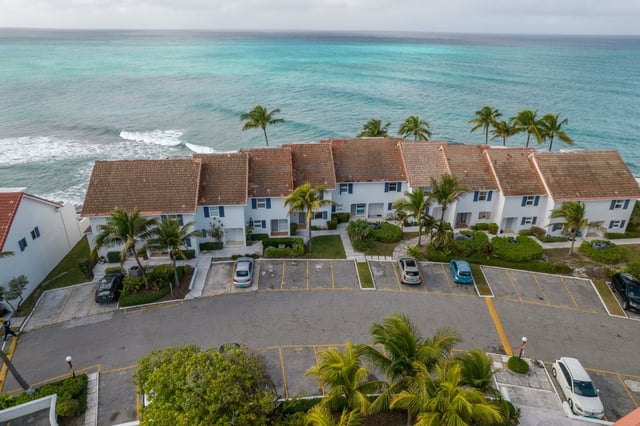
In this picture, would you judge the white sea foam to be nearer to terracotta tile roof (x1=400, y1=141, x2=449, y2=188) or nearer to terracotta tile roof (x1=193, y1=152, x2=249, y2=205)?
terracotta tile roof (x1=193, y1=152, x2=249, y2=205)


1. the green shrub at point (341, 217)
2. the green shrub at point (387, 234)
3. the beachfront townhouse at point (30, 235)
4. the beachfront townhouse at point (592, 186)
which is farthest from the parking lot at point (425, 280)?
the beachfront townhouse at point (30, 235)

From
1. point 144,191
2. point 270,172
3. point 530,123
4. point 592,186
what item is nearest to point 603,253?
point 592,186

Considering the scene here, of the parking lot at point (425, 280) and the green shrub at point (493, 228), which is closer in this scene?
the parking lot at point (425, 280)

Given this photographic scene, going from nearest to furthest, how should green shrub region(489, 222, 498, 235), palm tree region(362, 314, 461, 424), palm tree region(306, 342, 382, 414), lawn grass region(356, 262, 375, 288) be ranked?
1. palm tree region(306, 342, 382, 414)
2. palm tree region(362, 314, 461, 424)
3. lawn grass region(356, 262, 375, 288)
4. green shrub region(489, 222, 498, 235)

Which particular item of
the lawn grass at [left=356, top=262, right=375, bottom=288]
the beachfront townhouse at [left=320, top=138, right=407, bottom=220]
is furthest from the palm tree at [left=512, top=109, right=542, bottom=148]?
the lawn grass at [left=356, top=262, right=375, bottom=288]

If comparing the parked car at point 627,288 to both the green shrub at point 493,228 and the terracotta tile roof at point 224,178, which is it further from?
the terracotta tile roof at point 224,178

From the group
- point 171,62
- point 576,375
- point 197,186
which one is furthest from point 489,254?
point 171,62
